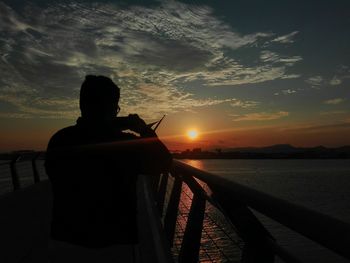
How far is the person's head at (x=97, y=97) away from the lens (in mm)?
2496

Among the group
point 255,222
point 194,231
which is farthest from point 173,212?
point 255,222

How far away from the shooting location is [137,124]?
2.81 metres

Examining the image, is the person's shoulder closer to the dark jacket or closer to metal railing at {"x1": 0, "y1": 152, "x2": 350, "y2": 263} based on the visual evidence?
the dark jacket

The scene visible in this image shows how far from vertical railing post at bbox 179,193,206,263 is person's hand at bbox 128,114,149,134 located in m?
1.21

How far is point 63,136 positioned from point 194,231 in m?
1.85

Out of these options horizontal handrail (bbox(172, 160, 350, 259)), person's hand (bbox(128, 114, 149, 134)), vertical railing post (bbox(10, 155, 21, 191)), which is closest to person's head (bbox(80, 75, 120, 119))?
person's hand (bbox(128, 114, 149, 134))

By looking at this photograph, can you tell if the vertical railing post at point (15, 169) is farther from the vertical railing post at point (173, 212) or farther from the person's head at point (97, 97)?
the person's head at point (97, 97)

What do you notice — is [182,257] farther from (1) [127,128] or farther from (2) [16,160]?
(2) [16,160]

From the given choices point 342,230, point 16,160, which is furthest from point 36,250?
point 16,160

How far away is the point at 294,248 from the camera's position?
2642 cm

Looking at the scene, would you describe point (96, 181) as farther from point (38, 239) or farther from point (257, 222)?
point (38, 239)

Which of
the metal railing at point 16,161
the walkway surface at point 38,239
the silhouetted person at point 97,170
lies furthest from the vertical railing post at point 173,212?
the metal railing at point 16,161

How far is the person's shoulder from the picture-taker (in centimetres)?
249

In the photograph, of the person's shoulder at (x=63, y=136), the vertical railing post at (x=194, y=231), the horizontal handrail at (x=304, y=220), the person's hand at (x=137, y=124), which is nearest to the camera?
the horizontal handrail at (x=304, y=220)
